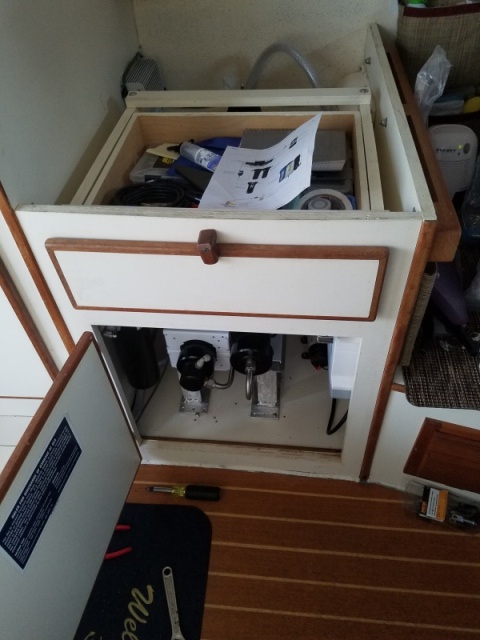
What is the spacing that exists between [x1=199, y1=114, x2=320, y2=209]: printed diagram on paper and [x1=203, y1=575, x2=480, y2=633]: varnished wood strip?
0.87 m

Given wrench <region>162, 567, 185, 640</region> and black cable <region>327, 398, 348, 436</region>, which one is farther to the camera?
black cable <region>327, 398, 348, 436</region>

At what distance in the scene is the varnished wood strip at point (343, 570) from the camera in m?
1.08

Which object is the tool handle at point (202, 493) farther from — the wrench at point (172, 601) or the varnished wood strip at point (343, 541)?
the wrench at point (172, 601)

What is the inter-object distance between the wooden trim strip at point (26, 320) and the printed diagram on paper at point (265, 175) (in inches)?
15.2

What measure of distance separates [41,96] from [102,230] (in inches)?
10.9

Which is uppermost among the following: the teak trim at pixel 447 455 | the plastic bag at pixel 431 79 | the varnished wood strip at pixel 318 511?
the plastic bag at pixel 431 79

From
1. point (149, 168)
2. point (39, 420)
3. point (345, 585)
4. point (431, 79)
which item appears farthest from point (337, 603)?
point (431, 79)

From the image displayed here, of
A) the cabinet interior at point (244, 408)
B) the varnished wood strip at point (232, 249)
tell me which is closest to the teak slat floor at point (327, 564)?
the cabinet interior at point (244, 408)

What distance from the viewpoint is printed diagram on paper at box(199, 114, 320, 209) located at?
0.80 metres

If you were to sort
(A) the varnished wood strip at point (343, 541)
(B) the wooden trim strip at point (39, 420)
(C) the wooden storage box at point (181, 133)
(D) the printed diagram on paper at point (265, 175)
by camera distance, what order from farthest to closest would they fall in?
(A) the varnished wood strip at point (343, 541), (C) the wooden storage box at point (181, 133), (D) the printed diagram on paper at point (265, 175), (B) the wooden trim strip at point (39, 420)

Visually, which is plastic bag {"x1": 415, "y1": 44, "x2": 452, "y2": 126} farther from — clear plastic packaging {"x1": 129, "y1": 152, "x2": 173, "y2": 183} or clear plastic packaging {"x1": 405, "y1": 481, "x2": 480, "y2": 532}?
clear plastic packaging {"x1": 405, "y1": 481, "x2": 480, "y2": 532}

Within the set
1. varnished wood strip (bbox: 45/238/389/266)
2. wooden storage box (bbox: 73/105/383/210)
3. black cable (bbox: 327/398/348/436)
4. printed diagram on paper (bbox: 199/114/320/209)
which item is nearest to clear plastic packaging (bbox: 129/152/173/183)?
wooden storage box (bbox: 73/105/383/210)

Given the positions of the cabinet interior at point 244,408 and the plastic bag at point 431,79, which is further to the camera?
the cabinet interior at point 244,408

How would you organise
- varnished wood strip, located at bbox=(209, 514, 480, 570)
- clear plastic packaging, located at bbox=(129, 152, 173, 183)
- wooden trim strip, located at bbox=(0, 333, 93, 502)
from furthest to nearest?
varnished wood strip, located at bbox=(209, 514, 480, 570), clear plastic packaging, located at bbox=(129, 152, 173, 183), wooden trim strip, located at bbox=(0, 333, 93, 502)
